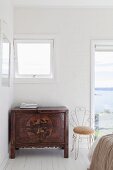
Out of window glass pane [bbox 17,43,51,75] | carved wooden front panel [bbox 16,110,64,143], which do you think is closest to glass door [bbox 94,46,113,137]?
window glass pane [bbox 17,43,51,75]

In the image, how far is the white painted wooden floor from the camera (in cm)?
369

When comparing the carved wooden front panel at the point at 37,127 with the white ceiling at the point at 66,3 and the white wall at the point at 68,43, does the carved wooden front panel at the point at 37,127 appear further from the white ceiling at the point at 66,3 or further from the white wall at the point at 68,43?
the white ceiling at the point at 66,3

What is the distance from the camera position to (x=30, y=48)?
15.8ft

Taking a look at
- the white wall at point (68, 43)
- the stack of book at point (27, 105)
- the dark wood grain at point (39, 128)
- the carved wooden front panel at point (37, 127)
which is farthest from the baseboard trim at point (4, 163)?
the white wall at point (68, 43)

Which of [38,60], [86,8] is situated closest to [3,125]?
[38,60]

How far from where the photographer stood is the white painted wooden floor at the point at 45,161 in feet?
12.1

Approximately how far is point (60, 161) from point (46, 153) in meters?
0.50

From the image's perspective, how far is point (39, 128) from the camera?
4176mm

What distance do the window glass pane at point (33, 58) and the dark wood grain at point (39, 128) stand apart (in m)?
0.95

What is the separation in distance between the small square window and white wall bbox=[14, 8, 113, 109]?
182 millimetres

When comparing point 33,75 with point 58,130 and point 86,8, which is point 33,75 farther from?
point 86,8

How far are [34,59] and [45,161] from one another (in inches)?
75.0

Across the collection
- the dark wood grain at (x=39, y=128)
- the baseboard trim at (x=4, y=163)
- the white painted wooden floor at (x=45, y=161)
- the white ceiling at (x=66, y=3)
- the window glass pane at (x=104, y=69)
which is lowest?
the white painted wooden floor at (x=45, y=161)

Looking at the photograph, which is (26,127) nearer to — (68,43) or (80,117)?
(80,117)
